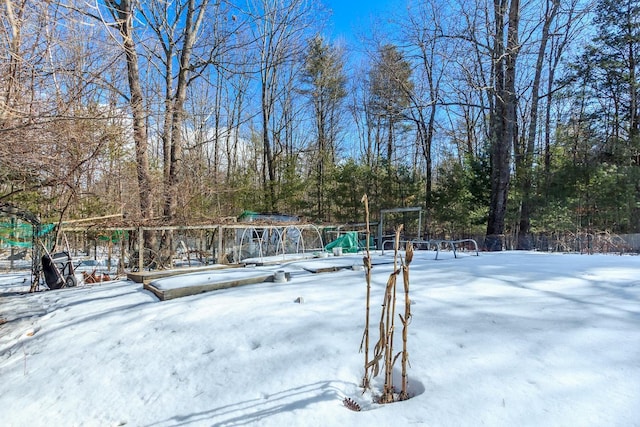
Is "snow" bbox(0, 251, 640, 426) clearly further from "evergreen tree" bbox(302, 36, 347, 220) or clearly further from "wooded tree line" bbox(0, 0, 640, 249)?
"evergreen tree" bbox(302, 36, 347, 220)

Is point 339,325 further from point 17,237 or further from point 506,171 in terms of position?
point 17,237

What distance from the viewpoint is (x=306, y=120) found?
2125 centimetres

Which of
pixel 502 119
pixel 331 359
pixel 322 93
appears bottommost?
pixel 331 359

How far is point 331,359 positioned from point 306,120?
804 inches

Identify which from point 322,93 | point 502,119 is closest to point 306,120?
point 322,93

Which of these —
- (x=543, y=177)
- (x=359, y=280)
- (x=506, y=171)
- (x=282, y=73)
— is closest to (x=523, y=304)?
(x=359, y=280)

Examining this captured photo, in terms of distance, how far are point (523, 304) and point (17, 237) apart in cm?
1365

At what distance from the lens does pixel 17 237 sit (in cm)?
1065

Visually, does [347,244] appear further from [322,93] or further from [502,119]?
[322,93]

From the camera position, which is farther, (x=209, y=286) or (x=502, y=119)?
(x=502, y=119)

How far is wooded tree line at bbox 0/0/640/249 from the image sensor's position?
2949 millimetres

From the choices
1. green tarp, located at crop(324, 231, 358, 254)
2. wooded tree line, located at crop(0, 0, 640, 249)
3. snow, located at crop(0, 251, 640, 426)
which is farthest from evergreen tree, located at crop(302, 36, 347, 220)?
snow, located at crop(0, 251, 640, 426)

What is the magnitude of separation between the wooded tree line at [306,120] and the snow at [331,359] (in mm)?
1737

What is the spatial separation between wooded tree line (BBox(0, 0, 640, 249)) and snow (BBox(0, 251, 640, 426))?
1.74 m
